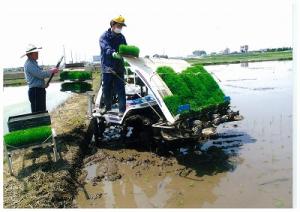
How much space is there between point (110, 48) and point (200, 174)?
137 inches

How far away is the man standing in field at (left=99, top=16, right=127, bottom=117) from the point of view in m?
7.89

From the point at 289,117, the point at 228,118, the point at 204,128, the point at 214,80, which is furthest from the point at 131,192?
the point at 289,117

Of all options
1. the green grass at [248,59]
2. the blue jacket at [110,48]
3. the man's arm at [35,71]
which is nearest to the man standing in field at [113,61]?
the blue jacket at [110,48]

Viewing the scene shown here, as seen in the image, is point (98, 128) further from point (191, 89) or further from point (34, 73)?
point (191, 89)

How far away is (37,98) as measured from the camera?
312 inches

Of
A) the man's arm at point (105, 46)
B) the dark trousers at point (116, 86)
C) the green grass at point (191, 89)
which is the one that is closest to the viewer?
the green grass at point (191, 89)

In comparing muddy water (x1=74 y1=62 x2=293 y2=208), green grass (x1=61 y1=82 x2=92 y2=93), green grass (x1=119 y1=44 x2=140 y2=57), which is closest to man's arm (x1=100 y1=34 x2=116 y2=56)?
green grass (x1=119 y1=44 x2=140 y2=57)

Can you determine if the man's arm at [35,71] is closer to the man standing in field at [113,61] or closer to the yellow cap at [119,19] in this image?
the man standing in field at [113,61]

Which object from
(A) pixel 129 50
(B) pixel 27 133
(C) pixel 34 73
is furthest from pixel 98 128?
(B) pixel 27 133

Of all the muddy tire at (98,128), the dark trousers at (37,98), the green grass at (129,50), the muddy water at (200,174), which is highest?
the green grass at (129,50)

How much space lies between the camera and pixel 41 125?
668 cm

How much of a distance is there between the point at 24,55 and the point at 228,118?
4.76 meters

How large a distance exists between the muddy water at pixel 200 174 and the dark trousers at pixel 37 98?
172cm

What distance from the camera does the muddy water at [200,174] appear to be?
548 centimetres
